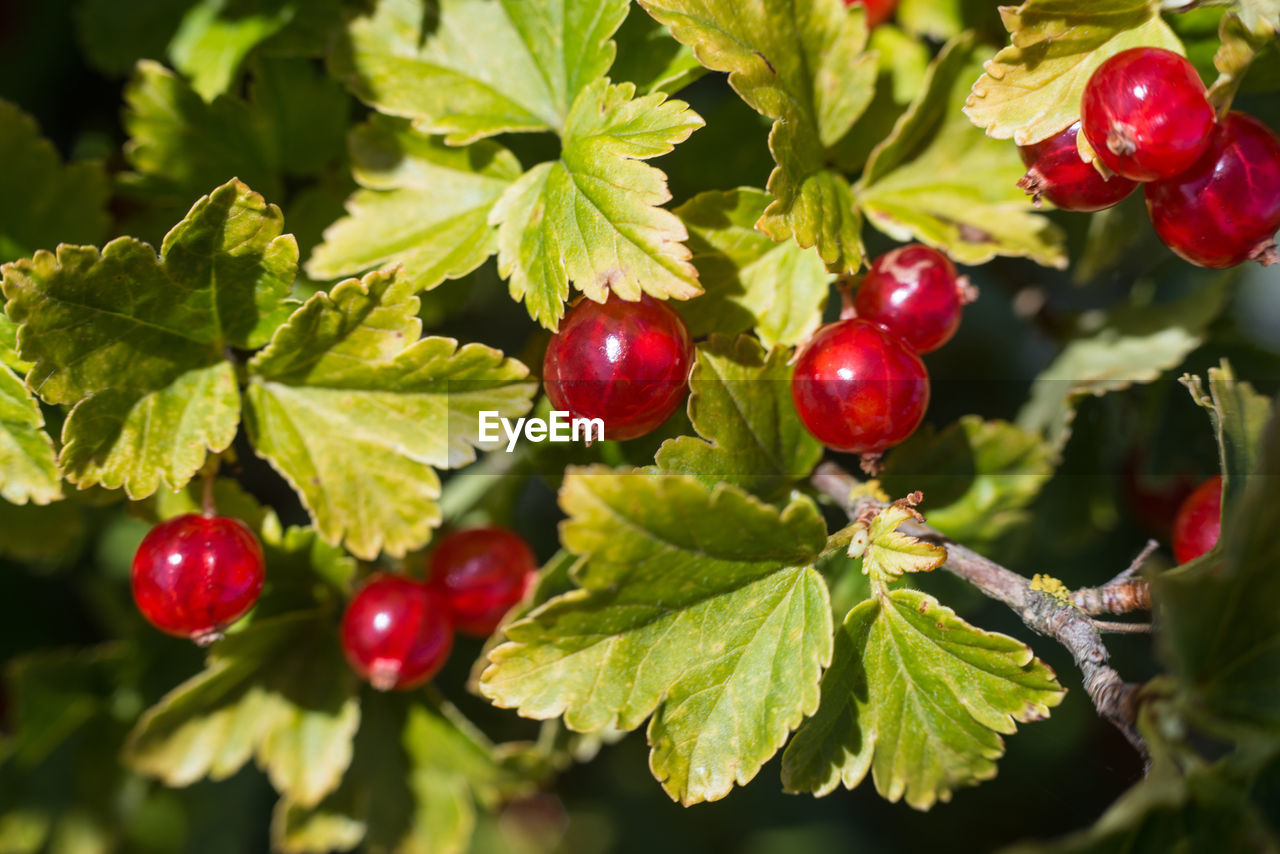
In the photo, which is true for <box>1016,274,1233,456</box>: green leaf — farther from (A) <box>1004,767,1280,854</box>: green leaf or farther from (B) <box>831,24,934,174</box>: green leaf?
(A) <box>1004,767,1280,854</box>: green leaf

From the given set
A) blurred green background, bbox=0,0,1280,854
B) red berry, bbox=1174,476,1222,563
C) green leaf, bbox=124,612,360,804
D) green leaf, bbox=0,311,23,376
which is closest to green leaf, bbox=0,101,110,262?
blurred green background, bbox=0,0,1280,854

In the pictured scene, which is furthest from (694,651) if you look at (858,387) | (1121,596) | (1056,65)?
(1056,65)

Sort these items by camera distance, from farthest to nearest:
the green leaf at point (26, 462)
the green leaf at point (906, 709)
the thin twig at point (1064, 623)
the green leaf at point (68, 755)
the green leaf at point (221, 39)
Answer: the green leaf at point (68, 755), the green leaf at point (221, 39), the green leaf at point (26, 462), the green leaf at point (906, 709), the thin twig at point (1064, 623)

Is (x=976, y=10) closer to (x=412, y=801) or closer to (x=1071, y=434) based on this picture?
(x=1071, y=434)

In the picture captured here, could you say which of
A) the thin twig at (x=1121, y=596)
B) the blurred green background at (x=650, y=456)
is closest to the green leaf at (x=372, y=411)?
the blurred green background at (x=650, y=456)

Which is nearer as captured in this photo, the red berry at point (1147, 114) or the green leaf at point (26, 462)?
the red berry at point (1147, 114)

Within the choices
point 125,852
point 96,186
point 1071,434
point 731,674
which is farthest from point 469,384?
point 125,852

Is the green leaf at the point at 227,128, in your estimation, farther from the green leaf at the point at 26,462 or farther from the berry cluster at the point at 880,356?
the berry cluster at the point at 880,356
